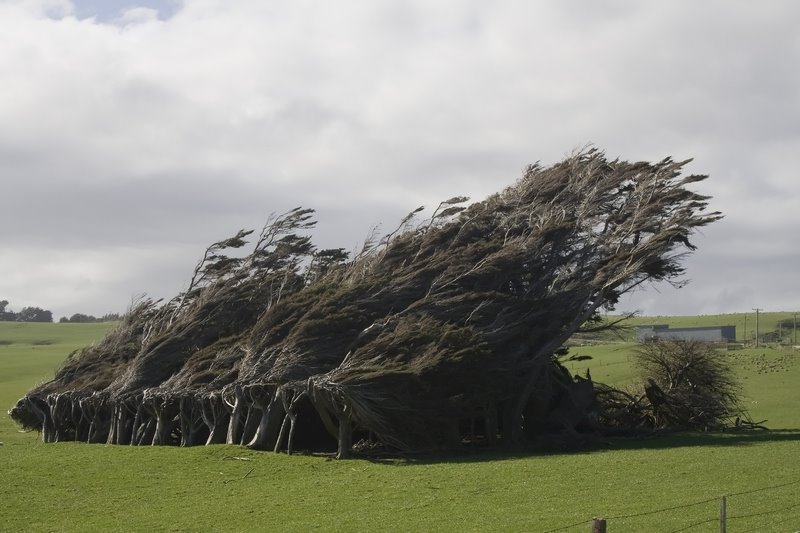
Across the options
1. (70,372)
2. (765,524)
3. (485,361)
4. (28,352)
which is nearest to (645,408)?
(485,361)

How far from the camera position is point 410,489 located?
83.3 ft

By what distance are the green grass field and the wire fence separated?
44 millimetres

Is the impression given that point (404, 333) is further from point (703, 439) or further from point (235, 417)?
point (703, 439)

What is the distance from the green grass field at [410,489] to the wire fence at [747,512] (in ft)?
0.14

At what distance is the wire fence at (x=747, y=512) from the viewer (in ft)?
59.7

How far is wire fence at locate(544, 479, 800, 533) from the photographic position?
18203 mm

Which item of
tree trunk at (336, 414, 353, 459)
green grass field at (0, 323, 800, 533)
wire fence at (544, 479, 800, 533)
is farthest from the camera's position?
tree trunk at (336, 414, 353, 459)

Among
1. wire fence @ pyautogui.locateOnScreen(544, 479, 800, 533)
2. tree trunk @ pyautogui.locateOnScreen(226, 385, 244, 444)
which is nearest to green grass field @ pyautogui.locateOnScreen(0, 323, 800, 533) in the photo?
wire fence @ pyautogui.locateOnScreen(544, 479, 800, 533)

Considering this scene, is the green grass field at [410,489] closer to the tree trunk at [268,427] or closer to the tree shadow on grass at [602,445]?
the tree shadow on grass at [602,445]

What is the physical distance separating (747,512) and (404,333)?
16.3 meters

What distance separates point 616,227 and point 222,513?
81.6 ft

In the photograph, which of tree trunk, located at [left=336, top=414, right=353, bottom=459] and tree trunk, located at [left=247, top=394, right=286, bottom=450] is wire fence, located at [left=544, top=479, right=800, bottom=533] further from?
tree trunk, located at [left=247, top=394, right=286, bottom=450]

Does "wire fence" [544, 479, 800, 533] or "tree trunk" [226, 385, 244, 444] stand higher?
"tree trunk" [226, 385, 244, 444]

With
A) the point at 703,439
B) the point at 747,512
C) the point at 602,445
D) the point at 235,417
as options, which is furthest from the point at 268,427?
the point at 747,512
